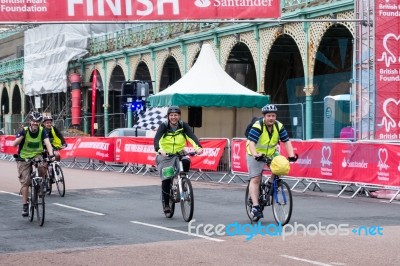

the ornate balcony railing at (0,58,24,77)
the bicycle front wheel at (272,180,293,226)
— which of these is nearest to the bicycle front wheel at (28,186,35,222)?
the bicycle front wheel at (272,180,293,226)

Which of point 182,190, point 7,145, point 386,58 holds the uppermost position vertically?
point 386,58

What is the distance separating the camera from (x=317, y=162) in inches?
749

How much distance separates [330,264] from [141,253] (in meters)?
2.15

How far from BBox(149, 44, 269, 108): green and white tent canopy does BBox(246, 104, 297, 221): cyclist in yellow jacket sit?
47.8 ft

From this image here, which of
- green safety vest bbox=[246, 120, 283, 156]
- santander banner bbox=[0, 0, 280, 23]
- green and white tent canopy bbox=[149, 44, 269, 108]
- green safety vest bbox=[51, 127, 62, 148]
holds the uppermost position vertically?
santander banner bbox=[0, 0, 280, 23]

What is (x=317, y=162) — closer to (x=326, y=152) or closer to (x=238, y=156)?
(x=326, y=152)

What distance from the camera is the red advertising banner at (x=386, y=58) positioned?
62.0 ft

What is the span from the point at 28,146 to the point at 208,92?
13850 millimetres

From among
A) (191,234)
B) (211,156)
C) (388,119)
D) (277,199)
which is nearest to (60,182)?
(211,156)

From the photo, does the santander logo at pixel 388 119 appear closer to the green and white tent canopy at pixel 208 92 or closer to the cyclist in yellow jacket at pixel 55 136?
the cyclist in yellow jacket at pixel 55 136

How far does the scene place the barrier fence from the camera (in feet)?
55.6

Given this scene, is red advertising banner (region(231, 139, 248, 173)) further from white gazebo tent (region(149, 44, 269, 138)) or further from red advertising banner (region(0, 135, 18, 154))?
red advertising banner (region(0, 135, 18, 154))

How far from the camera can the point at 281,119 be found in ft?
111

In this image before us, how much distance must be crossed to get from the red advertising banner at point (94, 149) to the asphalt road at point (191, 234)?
11371 millimetres
